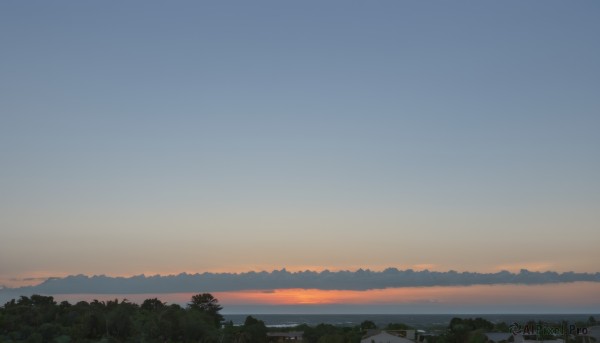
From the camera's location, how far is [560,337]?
77.4 metres

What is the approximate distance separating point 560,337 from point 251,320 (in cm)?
4777

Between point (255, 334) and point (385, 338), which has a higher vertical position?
point (385, 338)

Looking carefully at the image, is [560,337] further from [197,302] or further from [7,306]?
[7,306]

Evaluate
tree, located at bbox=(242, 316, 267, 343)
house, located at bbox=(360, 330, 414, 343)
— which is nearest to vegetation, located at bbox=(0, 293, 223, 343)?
tree, located at bbox=(242, 316, 267, 343)

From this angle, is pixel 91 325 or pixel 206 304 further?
pixel 206 304

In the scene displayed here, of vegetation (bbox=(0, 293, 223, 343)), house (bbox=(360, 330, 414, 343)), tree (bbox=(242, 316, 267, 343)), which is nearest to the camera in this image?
vegetation (bbox=(0, 293, 223, 343))

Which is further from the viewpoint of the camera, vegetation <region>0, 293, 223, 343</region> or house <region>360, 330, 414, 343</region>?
house <region>360, 330, 414, 343</region>

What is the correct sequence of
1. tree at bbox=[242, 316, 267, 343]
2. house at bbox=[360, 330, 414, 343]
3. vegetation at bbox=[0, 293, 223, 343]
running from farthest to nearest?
tree at bbox=[242, 316, 267, 343], house at bbox=[360, 330, 414, 343], vegetation at bbox=[0, 293, 223, 343]

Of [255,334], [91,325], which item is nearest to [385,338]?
[255,334]

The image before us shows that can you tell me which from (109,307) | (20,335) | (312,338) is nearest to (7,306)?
(109,307)

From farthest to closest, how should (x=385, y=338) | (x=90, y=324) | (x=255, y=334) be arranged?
1. (x=255, y=334)
2. (x=385, y=338)
3. (x=90, y=324)

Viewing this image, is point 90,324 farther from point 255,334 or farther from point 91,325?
point 255,334

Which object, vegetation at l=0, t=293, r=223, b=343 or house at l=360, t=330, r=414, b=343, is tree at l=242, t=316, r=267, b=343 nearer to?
house at l=360, t=330, r=414, b=343

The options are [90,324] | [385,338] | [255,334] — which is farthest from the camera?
[255,334]
